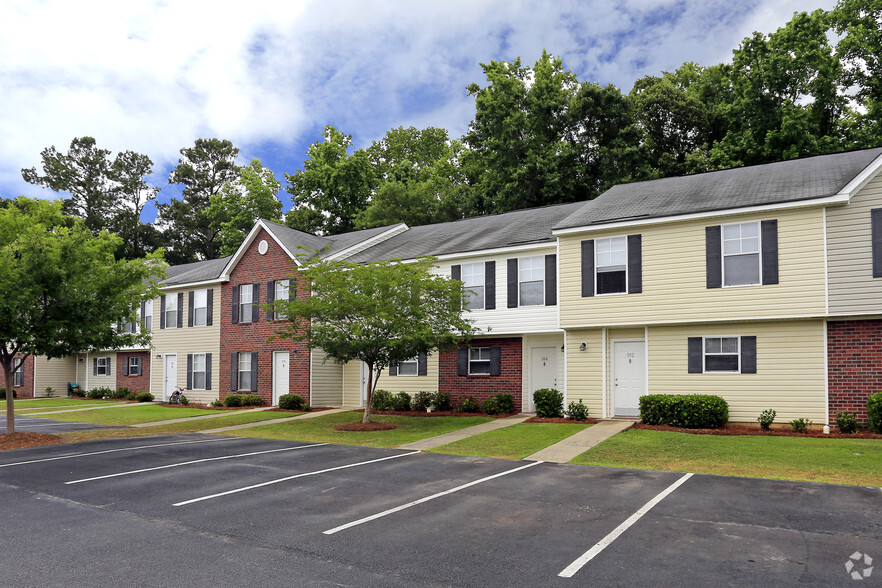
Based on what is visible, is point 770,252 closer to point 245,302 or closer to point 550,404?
point 550,404

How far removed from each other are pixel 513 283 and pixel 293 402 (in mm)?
10446

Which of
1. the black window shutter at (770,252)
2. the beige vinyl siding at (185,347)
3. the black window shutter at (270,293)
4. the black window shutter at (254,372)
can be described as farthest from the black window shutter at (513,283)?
the beige vinyl siding at (185,347)

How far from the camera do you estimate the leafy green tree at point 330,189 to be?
4806cm

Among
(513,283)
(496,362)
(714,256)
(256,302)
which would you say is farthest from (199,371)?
(714,256)

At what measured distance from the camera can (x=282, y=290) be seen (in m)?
27.3

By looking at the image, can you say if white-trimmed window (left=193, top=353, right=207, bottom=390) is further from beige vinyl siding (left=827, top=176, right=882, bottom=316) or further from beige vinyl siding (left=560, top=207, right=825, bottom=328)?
beige vinyl siding (left=827, top=176, right=882, bottom=316)

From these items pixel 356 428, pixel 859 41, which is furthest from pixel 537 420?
pixel 859 41

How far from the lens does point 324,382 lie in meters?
26.3

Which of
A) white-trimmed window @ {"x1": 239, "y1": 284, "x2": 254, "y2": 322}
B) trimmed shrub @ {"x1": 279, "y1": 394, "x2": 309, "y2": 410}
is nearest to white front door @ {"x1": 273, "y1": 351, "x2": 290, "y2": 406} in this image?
trimmed shrub @ {"x1": 279, "y1": 394, "x2": 309, "y2": 410}

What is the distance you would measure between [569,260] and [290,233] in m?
14.3

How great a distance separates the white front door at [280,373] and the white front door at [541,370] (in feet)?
36.4

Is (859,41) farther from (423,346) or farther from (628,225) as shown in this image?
(423,346)

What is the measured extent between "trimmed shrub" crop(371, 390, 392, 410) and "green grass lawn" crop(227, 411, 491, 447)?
4.96 ft

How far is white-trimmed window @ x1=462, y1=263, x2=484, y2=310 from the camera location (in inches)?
874
